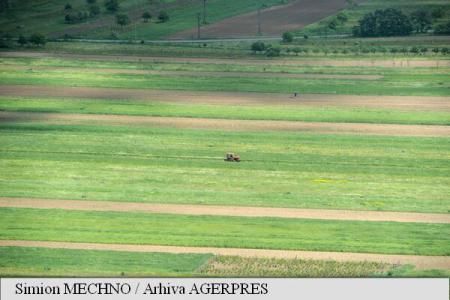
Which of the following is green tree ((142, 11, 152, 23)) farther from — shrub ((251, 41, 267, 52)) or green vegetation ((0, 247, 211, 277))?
green vegetation ((0, 247, 211, 277))

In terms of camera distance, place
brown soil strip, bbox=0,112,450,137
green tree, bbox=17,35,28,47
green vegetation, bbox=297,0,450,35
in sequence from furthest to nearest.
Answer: green vegetation, bbox=297,0,450,35
green tree, bbox=17,35,28,47
brown soil strip, bbox=0,112,450,137

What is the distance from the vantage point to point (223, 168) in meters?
86.6

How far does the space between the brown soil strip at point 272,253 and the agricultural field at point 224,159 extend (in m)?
0.15

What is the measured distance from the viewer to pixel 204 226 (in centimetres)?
7125

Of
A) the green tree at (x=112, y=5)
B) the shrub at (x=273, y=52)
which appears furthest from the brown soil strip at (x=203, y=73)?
the green tree at (x=112, y=5)

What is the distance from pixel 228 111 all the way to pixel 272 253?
44007 mm

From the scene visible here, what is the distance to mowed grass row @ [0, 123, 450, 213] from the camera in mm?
78375

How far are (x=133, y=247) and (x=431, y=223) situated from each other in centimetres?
1665

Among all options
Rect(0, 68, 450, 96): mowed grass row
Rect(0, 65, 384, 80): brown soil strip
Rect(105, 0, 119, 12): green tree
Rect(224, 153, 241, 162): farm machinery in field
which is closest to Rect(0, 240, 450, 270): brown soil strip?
Rect(224, 153, 241, 162): farm machinery in field

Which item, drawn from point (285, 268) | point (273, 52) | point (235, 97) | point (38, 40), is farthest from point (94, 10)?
point (285, 268)

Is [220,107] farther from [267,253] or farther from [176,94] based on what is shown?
[267,253]

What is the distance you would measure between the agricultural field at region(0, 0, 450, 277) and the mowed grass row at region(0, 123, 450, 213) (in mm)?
149

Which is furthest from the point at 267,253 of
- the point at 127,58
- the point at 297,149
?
the point at 127,58

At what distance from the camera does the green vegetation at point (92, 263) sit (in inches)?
2440
